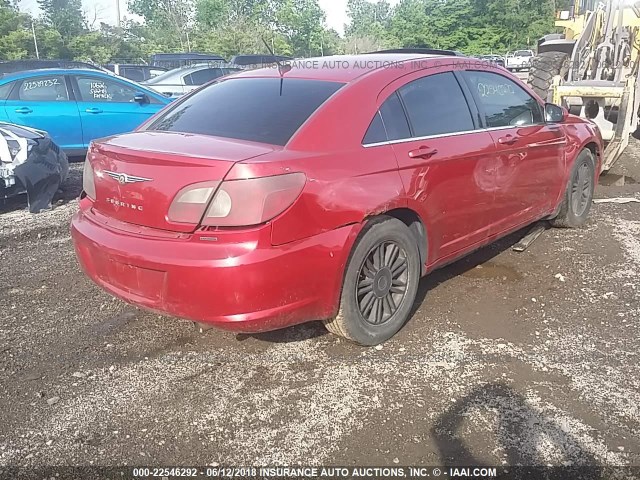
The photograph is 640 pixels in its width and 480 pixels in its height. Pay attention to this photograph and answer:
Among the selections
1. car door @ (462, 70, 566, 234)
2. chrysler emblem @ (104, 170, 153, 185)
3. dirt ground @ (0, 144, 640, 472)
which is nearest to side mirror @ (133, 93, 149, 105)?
dirt ground @ (0, 144, 640, 472)

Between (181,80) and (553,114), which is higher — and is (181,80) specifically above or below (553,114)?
above

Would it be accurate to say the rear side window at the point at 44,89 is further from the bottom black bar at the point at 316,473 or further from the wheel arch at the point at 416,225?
the bottom black bar at the point at 316,473

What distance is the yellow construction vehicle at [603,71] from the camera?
739cm

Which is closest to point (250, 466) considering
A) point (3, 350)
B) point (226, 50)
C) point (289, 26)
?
point (3, 350)

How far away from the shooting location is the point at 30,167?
21.0ft

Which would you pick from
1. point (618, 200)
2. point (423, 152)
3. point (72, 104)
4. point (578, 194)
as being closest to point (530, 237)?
point (578, 194)

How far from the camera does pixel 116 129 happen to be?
8.79 meters

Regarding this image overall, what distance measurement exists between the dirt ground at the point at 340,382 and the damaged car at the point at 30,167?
2212 millimetres

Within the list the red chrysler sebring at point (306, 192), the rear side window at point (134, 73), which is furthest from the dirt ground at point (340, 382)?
the rear side window at point (134, 73)

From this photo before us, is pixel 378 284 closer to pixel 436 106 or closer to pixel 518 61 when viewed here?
pixel 436 106

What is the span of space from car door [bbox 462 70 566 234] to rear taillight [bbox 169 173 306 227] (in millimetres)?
1955

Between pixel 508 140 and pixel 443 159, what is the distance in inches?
34.1

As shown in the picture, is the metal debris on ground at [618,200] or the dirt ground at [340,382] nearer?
the dirt ground at [340,382]

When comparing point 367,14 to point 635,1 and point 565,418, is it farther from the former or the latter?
point 565,418
